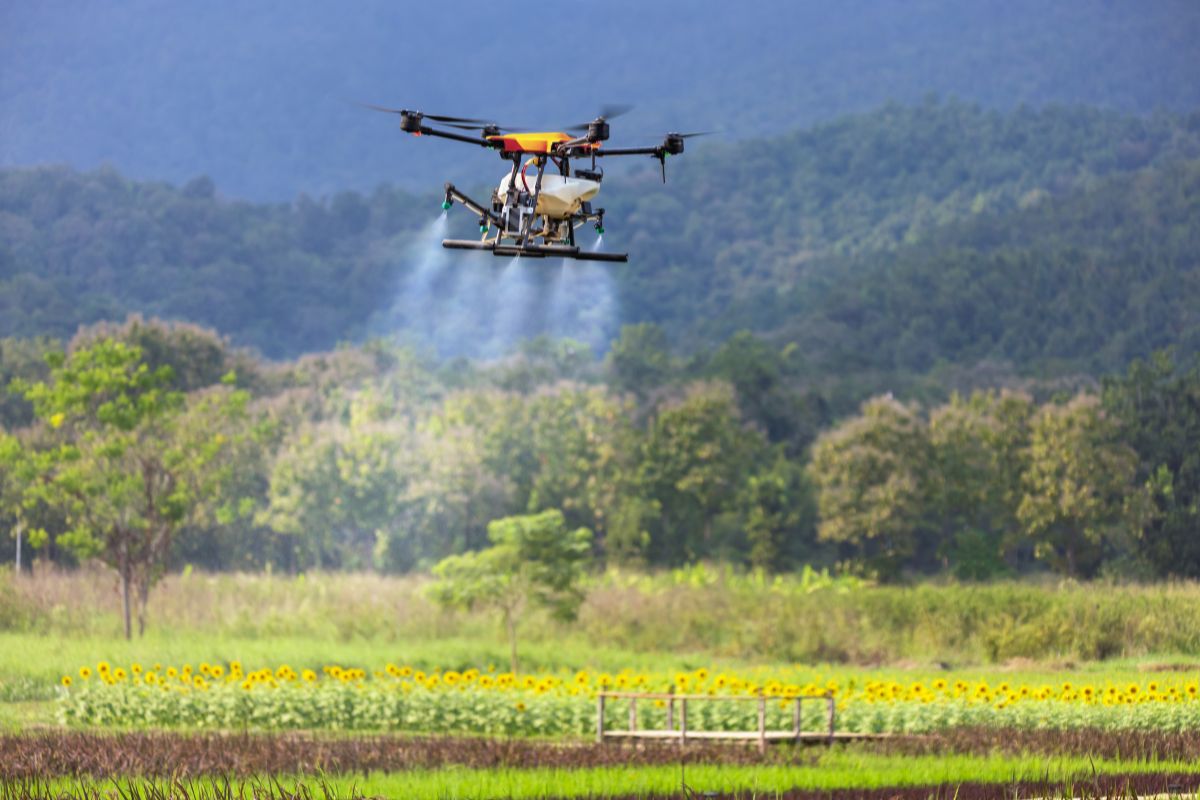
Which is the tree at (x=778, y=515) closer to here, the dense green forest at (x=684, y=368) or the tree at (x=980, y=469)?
the dense green forest at (x=684, y=368)

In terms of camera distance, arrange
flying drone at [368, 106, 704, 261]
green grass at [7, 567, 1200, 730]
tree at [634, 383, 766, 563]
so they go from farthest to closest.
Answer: tree at [634, 383, 766, 563]
green grass at [7, 567, 1200, 730]
flying drone at [368, 106, 704, 261]

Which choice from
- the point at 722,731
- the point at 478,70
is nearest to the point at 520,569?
the point at 722,731

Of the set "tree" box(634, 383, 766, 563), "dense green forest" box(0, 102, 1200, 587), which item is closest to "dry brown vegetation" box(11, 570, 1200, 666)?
"dense green forest" box(0, 102, 1200, 587)

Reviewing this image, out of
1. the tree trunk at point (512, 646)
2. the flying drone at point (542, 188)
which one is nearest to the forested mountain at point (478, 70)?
the tree trunk at point (512, 646)

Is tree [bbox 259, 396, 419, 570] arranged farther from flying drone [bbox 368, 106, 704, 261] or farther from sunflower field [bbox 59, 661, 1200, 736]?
flying drone [bbox 368, 106, 704, 261]

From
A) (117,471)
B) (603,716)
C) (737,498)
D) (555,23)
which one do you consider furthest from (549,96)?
(603,716)

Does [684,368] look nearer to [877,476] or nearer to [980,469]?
[980,469]
